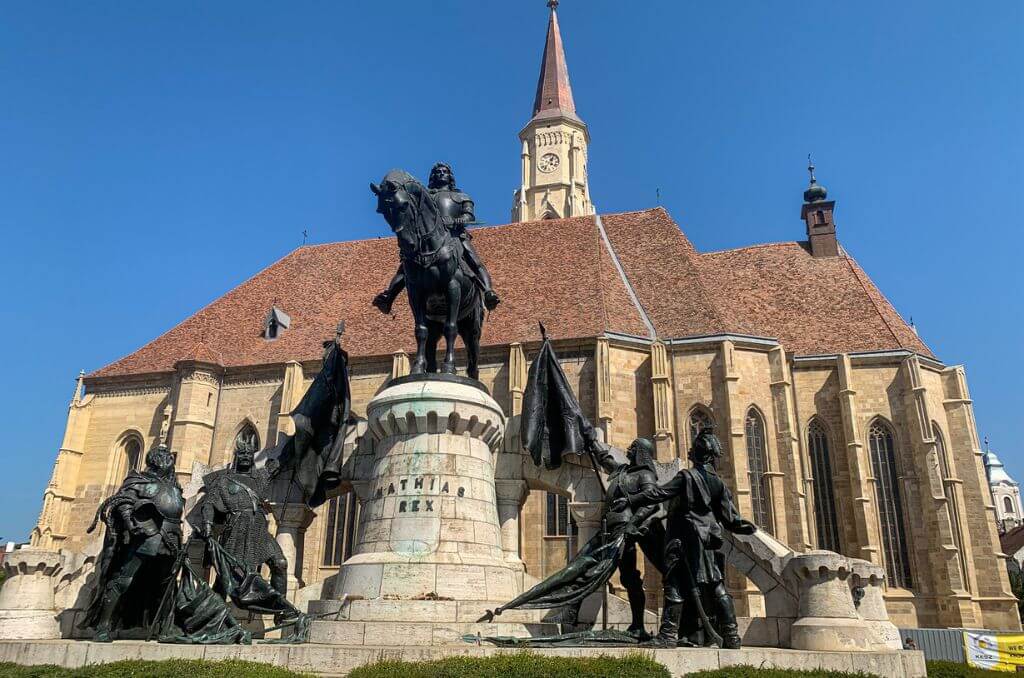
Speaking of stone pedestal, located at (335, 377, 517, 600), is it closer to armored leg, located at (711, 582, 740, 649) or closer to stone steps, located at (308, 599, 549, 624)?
stone steps, located at (308, 599, 549, 624)

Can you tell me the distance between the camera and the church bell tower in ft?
161

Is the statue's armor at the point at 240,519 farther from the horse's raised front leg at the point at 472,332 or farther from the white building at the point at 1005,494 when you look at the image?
the white building at the point at 1005,494

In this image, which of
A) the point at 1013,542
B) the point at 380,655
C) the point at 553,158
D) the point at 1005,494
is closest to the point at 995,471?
the point at 1005,494

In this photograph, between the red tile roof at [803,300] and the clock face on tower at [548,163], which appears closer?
the red tile roof at [803,300]

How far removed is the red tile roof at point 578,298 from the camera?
91.1 feet

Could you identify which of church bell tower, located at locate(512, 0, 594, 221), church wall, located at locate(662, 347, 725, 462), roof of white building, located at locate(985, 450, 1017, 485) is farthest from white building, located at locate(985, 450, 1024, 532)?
church wall, located at locate(662, 347, 725, 462)

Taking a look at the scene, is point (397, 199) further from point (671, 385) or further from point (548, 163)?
point (548, 163)

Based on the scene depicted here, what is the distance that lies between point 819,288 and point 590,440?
24522mm

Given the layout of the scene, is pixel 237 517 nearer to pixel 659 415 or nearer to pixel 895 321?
pixel 659 415

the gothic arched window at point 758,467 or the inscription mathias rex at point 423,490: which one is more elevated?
the gothic arched window at point 758,467

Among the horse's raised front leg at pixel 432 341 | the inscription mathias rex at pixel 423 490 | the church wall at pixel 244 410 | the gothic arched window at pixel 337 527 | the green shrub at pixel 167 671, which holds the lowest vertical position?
the green shrub at pixel 167 671

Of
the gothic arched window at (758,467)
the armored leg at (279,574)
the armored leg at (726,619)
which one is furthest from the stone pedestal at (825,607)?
the gothic arched window at (758,467)

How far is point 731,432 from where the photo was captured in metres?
24.2

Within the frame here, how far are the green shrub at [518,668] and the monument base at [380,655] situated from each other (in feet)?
1.96
